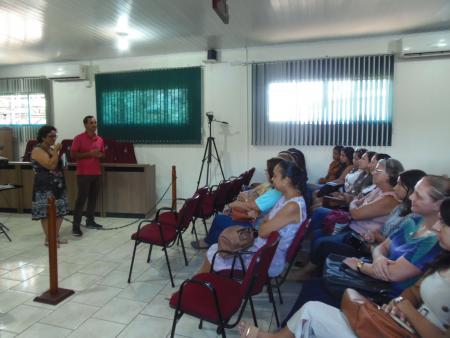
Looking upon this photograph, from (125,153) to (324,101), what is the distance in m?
3.67

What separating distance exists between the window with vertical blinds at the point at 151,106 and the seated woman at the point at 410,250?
4.76 m

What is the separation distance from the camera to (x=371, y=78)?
5.65 meters

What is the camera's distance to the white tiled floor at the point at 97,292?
8.05ft

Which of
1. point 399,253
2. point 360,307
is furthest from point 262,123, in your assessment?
point 360,307

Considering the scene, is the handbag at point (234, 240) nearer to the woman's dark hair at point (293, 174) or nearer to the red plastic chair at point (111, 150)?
the woman's dark hair at point (293, 174)

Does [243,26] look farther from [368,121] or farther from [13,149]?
[13,149]

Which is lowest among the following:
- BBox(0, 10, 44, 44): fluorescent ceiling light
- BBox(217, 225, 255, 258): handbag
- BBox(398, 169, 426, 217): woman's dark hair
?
BBox(217, 225, 255, 258): handbag

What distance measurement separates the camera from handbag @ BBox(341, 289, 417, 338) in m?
1.44

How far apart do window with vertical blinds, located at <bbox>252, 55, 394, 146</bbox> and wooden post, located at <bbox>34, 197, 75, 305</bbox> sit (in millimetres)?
4085

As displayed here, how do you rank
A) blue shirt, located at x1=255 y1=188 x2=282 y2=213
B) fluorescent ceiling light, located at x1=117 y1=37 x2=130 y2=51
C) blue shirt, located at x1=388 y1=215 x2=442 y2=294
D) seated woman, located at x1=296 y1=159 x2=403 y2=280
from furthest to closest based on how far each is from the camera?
fluorescent ceiling light, located at x1=117 y1=37 x2=130 y2=51 < blue shirt, located at x1=255 y1=188 x2=282 y2=213 < seated woman, located at x1=296 y1=159 x2=403 y2=280 < blue shirt, located at x1=388 y1=215 x2=442 y2=294

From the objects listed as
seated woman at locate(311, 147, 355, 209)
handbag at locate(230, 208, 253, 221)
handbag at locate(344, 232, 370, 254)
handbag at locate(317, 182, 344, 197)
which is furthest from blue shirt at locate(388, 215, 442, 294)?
handbag at locate(317, 182, 344, 197)

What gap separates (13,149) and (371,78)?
710cm

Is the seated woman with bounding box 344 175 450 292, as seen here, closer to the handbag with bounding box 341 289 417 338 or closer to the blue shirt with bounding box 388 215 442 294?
the blue shirt with bounding box 388 215 442 294

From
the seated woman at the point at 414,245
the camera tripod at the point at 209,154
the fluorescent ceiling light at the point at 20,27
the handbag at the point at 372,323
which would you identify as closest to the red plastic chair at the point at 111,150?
the camera tripod at the point at 209,154
